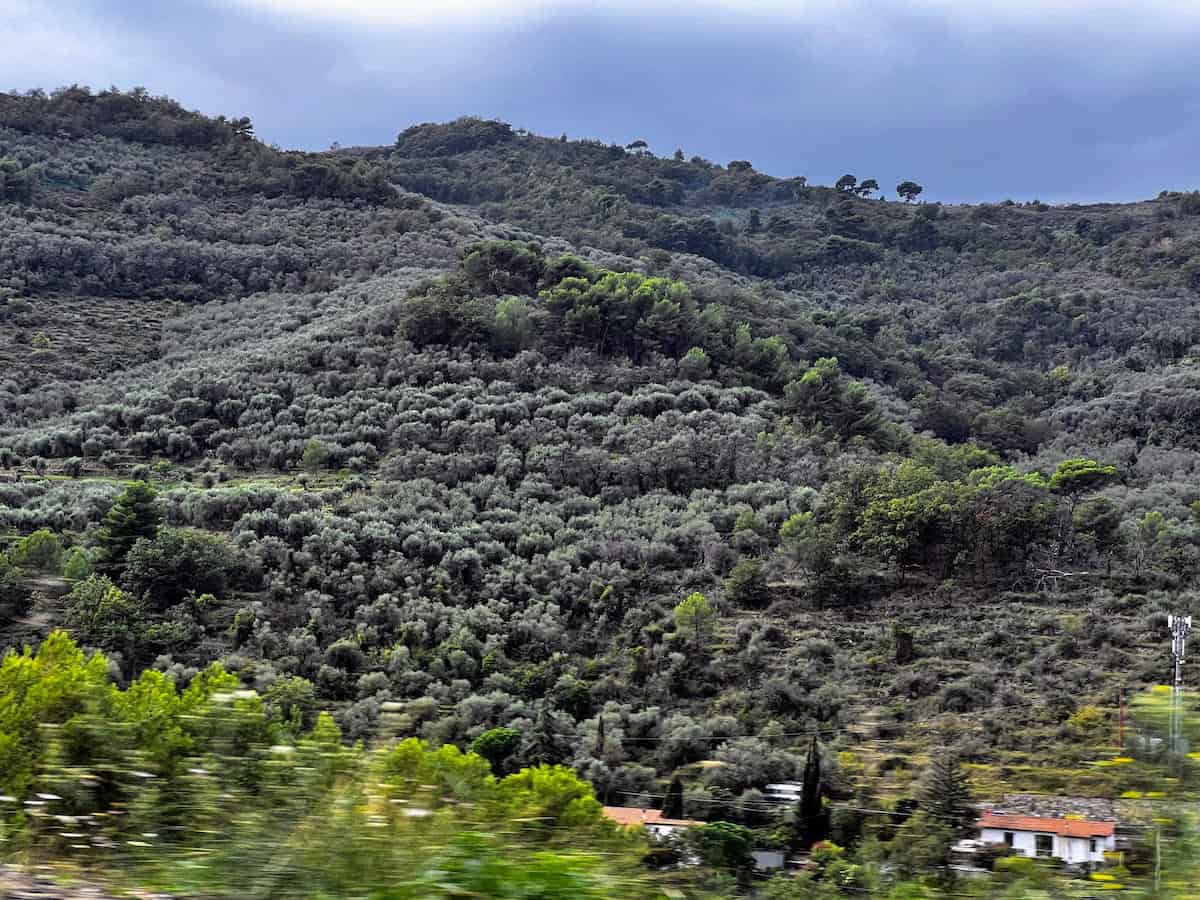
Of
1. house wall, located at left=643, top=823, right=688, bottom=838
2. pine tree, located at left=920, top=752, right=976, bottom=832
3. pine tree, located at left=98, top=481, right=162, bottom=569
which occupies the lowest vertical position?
house wall, located at left=643, top=823, right=688, bottom=838

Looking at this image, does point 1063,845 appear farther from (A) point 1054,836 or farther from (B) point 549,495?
(B) point 549,495

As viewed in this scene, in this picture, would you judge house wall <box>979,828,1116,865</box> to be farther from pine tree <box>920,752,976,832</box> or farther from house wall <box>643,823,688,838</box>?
house wall <box>643,823,688,838</box>

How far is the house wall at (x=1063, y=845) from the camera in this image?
9.15 ft

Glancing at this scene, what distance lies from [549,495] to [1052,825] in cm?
1692

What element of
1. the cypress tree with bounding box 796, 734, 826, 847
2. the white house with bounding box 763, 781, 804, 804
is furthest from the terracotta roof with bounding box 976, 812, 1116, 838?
the white house with bounding box 763, 781, 804, 804

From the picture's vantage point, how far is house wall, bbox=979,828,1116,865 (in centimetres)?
279

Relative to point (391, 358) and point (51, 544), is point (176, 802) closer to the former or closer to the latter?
point (51, 544)

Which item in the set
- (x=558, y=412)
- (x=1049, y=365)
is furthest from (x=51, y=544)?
(x=1049, y=365)

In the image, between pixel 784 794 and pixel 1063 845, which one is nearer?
pixel 1063 845

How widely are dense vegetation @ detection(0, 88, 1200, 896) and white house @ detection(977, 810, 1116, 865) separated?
0.16 meters

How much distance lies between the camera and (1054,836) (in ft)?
10.7

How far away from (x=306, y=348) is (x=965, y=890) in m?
26.3

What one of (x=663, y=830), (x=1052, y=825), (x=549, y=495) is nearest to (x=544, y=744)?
(x=663, y=830)

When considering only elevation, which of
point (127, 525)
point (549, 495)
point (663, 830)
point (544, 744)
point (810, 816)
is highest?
point (549, 495)
